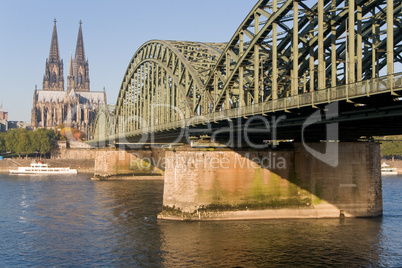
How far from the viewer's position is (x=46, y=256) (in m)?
33.2

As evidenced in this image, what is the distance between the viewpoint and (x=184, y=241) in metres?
36.7

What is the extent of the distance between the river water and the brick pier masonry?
175 centimetres

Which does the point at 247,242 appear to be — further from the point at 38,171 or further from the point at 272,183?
the point at 38,171

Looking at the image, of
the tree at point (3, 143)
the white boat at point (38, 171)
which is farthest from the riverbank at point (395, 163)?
the tree at point (3, 143)

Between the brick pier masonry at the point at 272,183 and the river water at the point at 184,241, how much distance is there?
1.75m

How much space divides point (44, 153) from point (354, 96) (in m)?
149

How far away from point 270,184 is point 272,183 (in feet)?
0.73

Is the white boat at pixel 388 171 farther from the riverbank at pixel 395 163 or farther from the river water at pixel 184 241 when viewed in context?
the river water at pixel 184 241

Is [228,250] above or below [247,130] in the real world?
below

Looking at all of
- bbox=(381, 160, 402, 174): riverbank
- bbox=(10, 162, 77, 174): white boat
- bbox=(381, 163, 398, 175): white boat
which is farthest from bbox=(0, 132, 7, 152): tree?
bbox=(381, 160, 402, 174): riverbank

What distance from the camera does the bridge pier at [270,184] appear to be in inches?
1772

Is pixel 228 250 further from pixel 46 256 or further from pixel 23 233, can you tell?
pixel 23 233

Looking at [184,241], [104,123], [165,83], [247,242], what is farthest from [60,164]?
[247,242]

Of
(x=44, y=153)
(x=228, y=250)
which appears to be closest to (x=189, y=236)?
(x=228, y=250)
